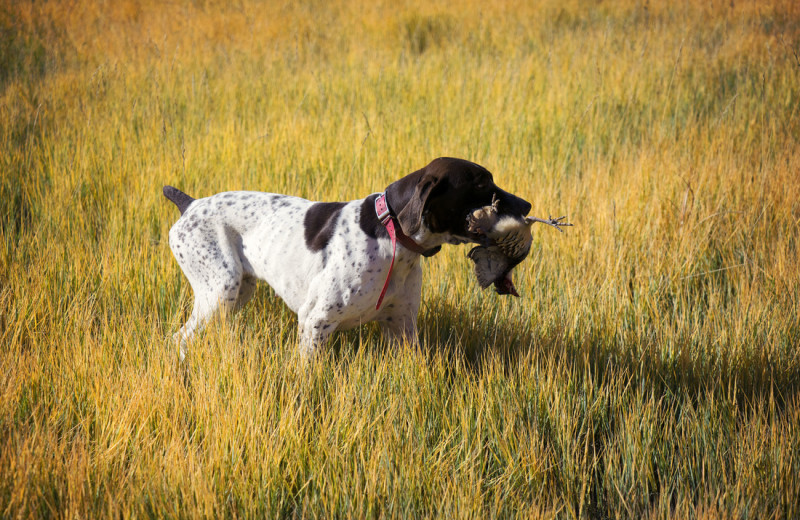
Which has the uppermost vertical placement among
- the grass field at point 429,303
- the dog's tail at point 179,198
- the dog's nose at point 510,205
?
the dog's nose at point 510,205

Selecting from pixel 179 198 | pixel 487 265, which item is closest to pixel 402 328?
pixel 487 265

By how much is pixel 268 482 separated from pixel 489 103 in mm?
4526

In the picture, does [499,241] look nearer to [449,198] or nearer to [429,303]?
[449,198]

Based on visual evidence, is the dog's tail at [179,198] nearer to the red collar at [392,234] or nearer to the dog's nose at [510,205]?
the red collar at [392,234]

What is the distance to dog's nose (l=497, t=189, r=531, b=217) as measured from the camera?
7.96 ft

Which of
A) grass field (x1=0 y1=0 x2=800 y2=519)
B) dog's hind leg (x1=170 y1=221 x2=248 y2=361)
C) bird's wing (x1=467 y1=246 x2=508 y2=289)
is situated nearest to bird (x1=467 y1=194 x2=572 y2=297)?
bird's wing (x1=467 y1=246 x2=508 y2=289)

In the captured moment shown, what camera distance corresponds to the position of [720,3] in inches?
365

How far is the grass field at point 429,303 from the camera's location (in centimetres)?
218

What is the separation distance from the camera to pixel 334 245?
8.79ft

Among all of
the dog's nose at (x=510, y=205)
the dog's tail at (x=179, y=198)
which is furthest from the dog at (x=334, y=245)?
the dog's tail at (x=179, y=198)

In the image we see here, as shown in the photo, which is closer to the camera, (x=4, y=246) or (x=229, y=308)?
(x=229, y=308)

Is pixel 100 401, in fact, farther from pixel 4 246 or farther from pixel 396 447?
pixel 4 246

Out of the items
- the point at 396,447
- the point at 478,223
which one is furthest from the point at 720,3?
the point at 396,447

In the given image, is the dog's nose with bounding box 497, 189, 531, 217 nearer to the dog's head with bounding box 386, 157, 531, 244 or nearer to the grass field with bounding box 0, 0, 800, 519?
the dog's head with bounding box 386, 157, 531, 244
